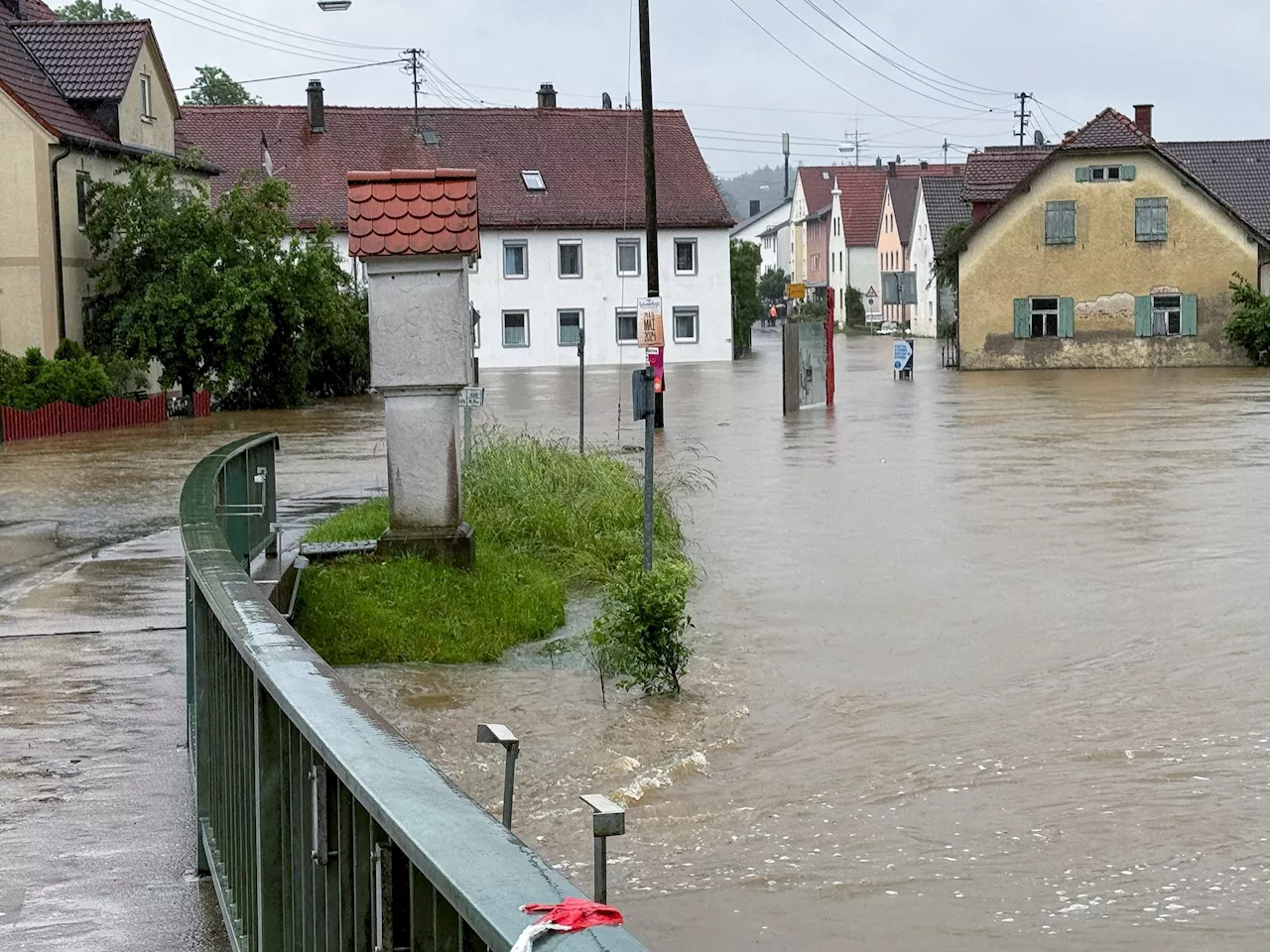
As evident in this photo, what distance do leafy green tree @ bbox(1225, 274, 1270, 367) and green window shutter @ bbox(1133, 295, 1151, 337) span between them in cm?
224

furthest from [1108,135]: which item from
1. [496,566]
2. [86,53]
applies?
[496,566]

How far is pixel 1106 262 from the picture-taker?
52500 mm

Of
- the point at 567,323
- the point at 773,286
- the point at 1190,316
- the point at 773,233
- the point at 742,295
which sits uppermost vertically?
the point at 773,233

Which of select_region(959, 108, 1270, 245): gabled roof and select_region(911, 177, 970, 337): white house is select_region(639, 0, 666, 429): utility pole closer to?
select_region(959, 108, 1270, 245): gabled roof

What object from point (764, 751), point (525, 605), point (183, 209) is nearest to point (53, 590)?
point (525, 605)

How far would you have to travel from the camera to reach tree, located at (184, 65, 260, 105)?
109 meters

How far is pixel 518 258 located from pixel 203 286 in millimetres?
27105

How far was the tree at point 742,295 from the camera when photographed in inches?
2736

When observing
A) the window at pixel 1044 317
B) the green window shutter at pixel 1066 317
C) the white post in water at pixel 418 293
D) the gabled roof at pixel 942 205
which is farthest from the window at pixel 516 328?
the white post in water at pixel 418 293

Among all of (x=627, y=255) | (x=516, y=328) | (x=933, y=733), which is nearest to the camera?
(x=933, y=733)

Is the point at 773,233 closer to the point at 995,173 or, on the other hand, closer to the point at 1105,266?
the point at 995,173

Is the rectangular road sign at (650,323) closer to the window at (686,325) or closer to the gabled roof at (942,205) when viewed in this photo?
the window at (686,325)

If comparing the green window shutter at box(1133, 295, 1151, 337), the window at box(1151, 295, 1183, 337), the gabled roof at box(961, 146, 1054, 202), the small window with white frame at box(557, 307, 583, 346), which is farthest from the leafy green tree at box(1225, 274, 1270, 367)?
the small window with white frame at box(557, 307, 583, 346)

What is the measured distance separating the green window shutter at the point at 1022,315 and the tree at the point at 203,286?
74.1 feet
